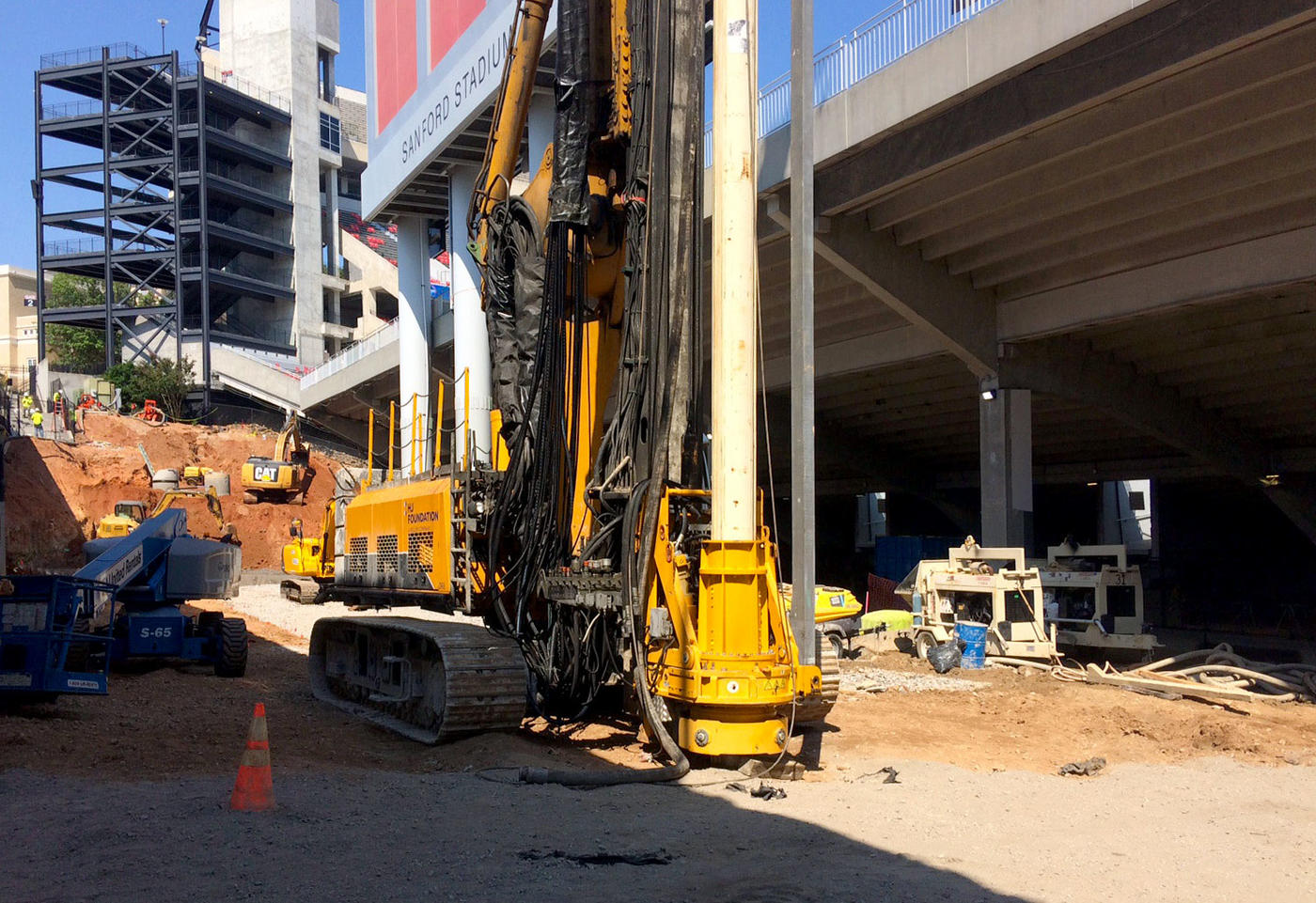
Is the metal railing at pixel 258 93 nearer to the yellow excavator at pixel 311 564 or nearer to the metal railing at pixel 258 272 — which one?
the metal railing at pixel 258 272

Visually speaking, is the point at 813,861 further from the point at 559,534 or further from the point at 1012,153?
the point at 1012,153

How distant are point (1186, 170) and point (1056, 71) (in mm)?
3260

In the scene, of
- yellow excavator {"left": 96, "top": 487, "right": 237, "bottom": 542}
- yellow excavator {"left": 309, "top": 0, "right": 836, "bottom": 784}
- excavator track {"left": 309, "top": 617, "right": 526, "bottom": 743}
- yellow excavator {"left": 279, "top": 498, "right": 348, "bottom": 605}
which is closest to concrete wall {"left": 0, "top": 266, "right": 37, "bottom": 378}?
yellow excavator {"left": 96, "top": 487, "right": 237, "bottom": 542}

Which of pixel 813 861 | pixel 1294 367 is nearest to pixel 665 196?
pixel 813 861

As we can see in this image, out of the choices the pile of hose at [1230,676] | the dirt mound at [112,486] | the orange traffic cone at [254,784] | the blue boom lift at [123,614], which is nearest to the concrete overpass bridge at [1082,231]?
the pile of hose at [1230,676]

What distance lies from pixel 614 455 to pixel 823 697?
10.1 ft

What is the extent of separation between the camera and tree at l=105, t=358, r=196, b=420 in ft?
181

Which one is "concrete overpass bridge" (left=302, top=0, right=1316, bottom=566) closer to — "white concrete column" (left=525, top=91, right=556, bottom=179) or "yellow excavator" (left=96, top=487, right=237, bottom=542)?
"white concrete column" (left=525, top=91, right=556, bottom=179)

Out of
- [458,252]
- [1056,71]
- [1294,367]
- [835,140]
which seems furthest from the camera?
[458,252]

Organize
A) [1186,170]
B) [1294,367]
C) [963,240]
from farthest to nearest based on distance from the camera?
[1294,367], [963,240], [1186,170]

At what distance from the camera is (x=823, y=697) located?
33.3ft

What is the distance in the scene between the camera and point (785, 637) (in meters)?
8.11

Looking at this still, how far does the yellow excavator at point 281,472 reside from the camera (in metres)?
33.8

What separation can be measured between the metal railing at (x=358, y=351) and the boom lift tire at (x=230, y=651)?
28.5m
